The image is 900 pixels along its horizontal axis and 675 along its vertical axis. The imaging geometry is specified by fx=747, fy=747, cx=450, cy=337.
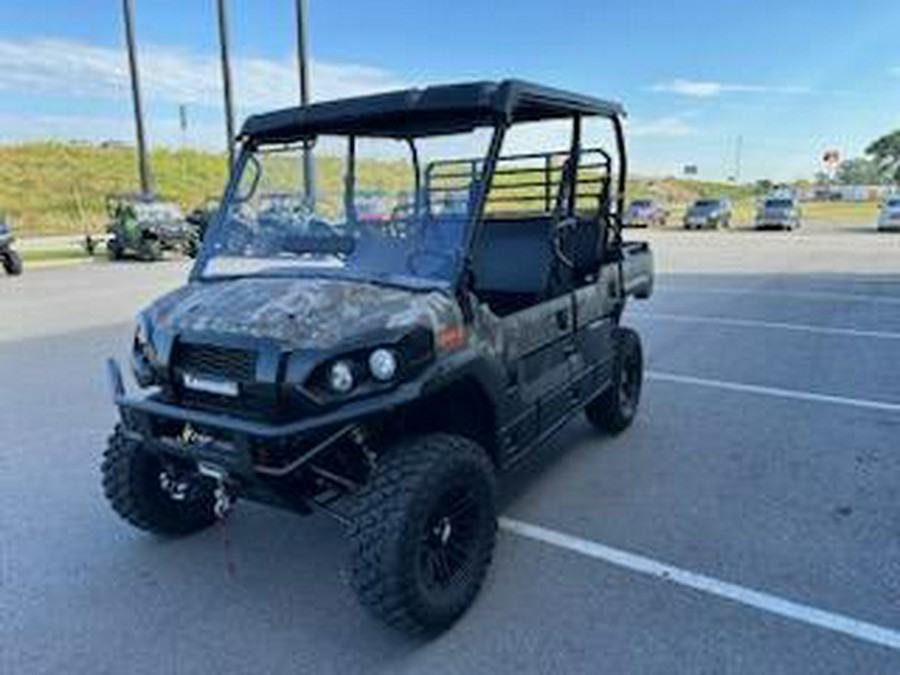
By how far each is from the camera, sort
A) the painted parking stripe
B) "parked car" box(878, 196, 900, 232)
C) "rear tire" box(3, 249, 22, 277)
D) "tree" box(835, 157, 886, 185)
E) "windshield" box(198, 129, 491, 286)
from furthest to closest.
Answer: "tree" box(835, 157, 886, 185) → "parked car" box(878, 196, 900, 232) → "rear tire" box(3, 249, 22, 277) → the painted parking stripe → "windshield" box(198, 129, 491, 286)

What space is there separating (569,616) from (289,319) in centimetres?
167

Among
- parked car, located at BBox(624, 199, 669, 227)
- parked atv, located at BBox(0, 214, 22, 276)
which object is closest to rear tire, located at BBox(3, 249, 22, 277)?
parked atv, located at BBox(0, 214, 22, 276)

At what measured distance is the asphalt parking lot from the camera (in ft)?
9.48

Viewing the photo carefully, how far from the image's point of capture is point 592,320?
4.57 m

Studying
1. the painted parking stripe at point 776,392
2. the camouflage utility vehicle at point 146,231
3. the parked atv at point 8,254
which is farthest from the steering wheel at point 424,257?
the camouflage utility vehicle at point 146,231

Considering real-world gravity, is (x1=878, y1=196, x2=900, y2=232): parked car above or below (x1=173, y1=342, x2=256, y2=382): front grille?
below

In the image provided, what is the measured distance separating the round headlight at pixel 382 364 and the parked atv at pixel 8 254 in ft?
56.0

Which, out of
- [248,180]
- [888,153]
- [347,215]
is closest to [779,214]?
[347,215]

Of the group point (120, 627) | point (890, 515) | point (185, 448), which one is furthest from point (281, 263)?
point (890, 515)

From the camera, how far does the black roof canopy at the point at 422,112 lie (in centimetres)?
331

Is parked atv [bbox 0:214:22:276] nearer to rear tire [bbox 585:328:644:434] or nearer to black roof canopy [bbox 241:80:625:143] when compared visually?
black roof canopy [bbox 241:80:625:143]

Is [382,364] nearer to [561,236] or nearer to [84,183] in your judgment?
[561,236]

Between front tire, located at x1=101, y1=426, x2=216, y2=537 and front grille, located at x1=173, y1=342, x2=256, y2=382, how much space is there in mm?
738

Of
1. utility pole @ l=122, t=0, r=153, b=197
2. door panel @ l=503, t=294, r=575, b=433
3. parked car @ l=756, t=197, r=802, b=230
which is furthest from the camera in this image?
parked car @ l=756, t=197, r=802, b=230
